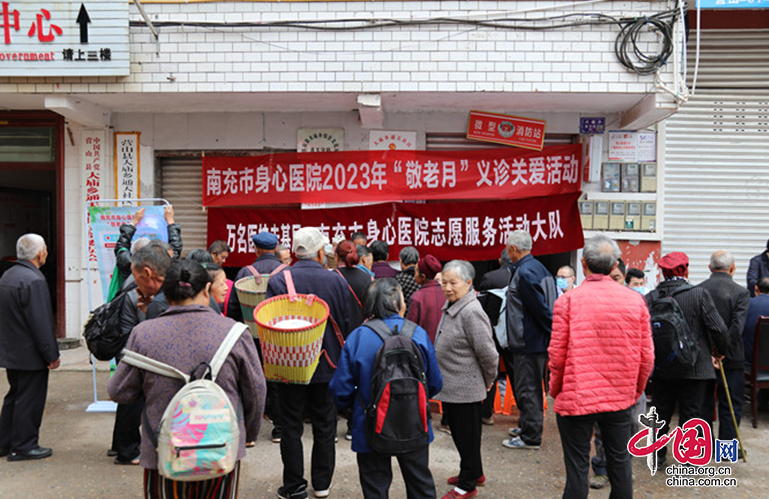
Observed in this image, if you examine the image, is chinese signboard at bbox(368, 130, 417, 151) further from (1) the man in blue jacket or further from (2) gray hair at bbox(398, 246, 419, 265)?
(1) the man in blue jacket

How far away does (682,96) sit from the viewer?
6.94 metres

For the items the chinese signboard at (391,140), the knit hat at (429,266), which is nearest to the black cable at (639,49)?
the chinese signboard at (391,140)

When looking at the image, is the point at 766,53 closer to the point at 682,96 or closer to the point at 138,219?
the point at 682,96

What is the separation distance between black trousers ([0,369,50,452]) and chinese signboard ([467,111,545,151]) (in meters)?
6.09

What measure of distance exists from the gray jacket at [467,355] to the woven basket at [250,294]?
1.46m

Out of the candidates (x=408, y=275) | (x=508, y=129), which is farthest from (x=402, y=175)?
(x=408, y=275)

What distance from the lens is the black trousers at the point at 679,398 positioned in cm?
449

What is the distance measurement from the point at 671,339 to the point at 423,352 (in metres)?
2.06

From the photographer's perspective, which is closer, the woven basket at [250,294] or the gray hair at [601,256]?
the gray hair at [601,256]

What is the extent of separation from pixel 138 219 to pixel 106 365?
2674 millimetres

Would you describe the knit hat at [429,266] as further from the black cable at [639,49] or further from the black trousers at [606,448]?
the black cable at [639,49]

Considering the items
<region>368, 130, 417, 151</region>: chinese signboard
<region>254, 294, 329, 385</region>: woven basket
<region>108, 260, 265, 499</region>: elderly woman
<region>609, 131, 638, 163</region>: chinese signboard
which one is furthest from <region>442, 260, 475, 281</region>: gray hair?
<region>609, 131, 638, 163</region>: chinese signboard

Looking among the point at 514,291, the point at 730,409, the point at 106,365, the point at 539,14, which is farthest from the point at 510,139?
the point at 106,365

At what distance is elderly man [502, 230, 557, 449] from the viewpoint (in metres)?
4.86
